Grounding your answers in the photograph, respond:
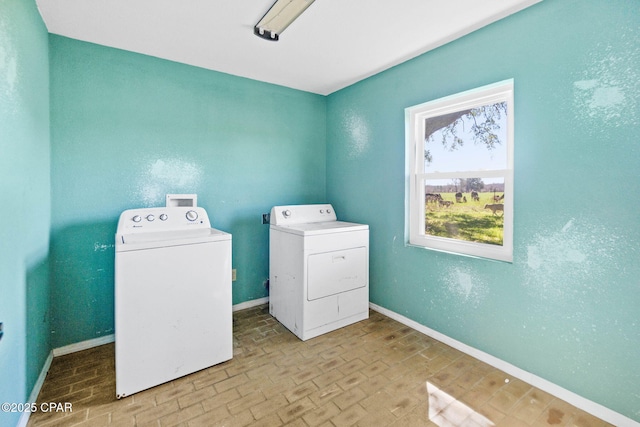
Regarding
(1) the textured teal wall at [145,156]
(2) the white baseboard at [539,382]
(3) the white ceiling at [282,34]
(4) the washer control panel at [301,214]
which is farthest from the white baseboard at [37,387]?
(2) the white baseboard at [539,382]

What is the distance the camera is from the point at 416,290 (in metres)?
2.66

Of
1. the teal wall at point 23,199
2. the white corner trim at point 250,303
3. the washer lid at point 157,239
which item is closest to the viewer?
the teal wall at point 23,199

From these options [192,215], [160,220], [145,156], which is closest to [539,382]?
[192,215]

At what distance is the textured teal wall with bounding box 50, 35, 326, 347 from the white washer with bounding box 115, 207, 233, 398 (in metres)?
0.49

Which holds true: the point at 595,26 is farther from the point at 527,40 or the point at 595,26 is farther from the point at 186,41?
the point at 186,41

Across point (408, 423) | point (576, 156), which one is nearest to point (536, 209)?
point (576, 156)

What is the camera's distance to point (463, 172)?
241 cm

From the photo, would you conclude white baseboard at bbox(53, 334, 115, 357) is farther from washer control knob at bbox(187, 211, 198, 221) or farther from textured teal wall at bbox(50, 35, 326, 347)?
washer control knob at bbox(187, 211, 198, 221)

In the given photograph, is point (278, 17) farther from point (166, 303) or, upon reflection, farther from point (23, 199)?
point (166, 303)

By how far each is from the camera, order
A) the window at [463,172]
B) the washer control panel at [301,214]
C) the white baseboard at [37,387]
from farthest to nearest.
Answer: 1. the washer control panel at [301,214]
2. the window at [463,172]
3. the white baseboard at [37,387]

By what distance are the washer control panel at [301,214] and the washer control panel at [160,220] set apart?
0.68 meters

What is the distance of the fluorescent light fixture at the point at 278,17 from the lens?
1.83m

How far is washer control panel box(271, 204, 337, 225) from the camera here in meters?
2.93

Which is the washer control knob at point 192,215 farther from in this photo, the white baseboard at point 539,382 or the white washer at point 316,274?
the white baseboard at point 539,382
